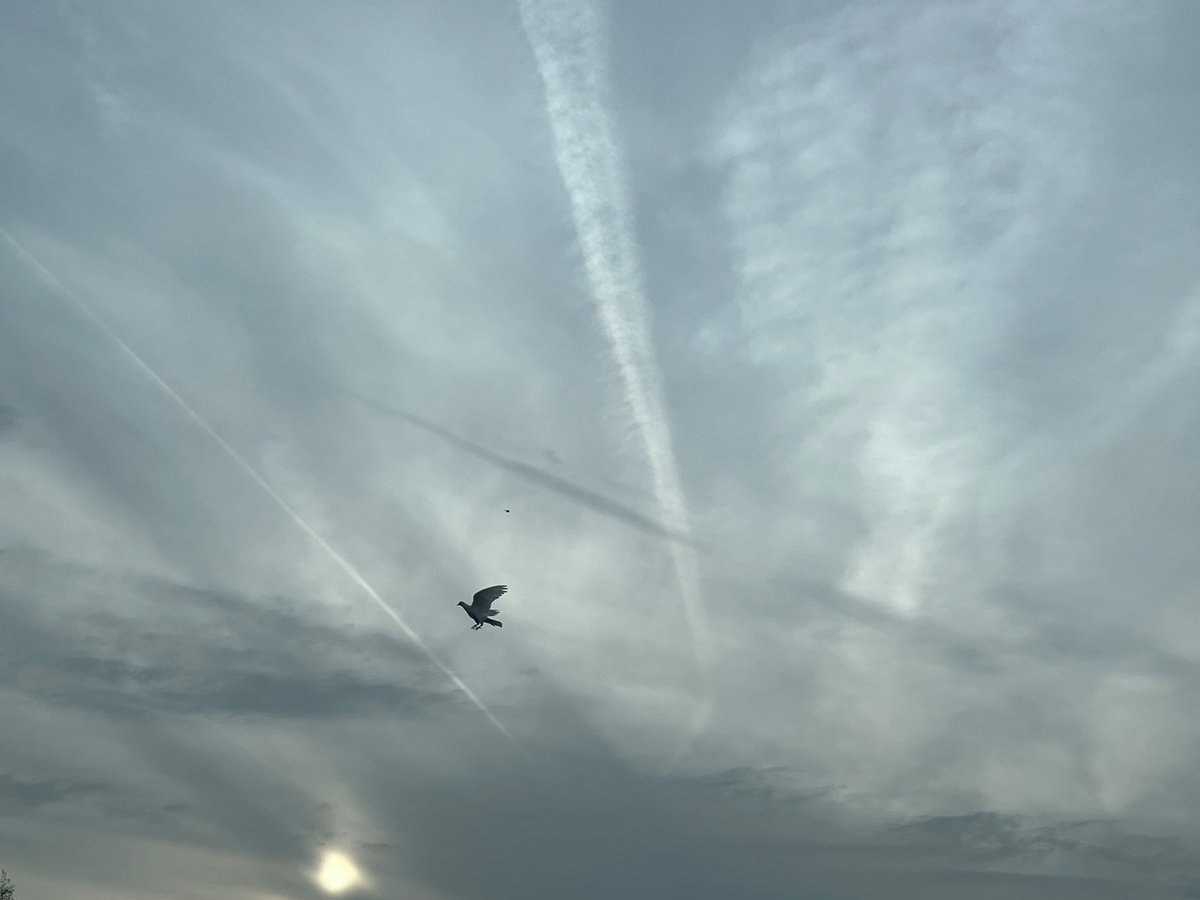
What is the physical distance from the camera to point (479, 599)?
6581 centimetres

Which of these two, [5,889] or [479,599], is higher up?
[479,599]

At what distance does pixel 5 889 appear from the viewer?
484ft

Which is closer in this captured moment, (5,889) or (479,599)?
(479,599)

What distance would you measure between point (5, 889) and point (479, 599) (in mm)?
253851
